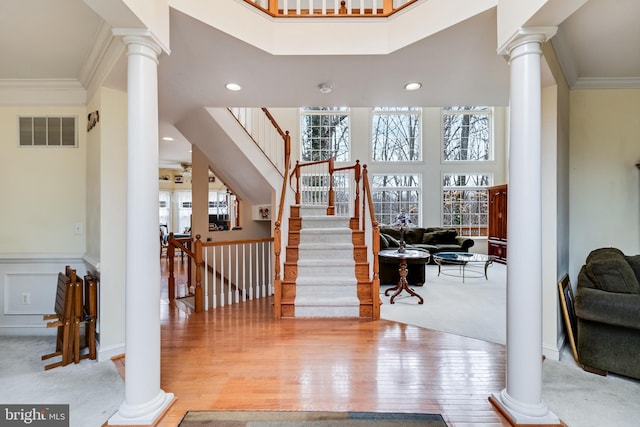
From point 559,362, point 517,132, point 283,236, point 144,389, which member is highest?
point 517,132

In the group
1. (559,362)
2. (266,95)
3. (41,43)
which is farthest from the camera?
(266,95)

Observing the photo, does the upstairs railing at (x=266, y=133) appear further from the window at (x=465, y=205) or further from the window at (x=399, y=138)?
the window at (x=465, y=205)

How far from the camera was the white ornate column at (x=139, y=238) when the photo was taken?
70.7 inches

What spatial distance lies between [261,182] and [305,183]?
2.10m

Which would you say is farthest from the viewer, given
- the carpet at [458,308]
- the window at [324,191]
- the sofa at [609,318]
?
the window at [324,191]

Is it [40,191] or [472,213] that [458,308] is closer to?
[40,191]

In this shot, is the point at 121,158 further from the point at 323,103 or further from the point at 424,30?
the point at 424,30

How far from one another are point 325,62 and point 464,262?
4.35m

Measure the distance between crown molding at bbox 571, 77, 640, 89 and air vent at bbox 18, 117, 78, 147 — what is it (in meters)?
5.10

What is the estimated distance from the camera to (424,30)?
2.21 m

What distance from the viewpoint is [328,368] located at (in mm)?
2486

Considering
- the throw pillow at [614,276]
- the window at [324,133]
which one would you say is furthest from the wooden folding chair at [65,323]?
the window at [324,133]

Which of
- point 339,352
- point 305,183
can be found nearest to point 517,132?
point 339,352

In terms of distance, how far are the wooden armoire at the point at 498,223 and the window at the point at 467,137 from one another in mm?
1350
